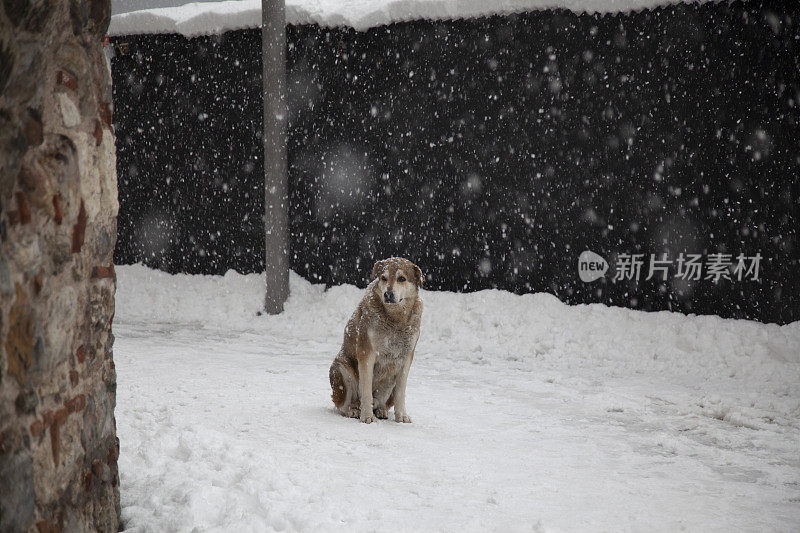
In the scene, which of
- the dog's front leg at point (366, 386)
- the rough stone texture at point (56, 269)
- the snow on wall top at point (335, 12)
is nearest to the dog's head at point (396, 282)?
the dog's front leg at point (366, 386)

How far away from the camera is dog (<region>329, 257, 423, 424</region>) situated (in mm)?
5250

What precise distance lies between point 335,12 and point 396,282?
22.3ft

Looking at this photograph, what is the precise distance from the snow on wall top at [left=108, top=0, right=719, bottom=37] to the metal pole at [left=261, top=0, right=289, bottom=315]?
31.2 inches

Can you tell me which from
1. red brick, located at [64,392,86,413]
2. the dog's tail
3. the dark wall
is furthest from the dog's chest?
the dark wall

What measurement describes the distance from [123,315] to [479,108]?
6773 mm

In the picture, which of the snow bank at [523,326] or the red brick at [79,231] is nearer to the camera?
the red brick at [79,231]

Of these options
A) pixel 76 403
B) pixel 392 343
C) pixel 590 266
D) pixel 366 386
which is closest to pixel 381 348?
pixel 392 343

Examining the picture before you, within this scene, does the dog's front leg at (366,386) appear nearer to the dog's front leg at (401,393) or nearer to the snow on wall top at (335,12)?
the dog's front leg at (401,393)

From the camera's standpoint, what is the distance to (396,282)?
5.25 meters

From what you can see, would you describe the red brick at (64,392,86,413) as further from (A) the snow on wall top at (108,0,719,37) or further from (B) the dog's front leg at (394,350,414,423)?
(A) the snow on wall top at (108,0,719,37)

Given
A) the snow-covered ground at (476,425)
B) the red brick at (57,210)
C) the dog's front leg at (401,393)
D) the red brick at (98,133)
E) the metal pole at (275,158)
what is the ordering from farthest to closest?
the metal pole at (275,158)
the dog's front leg at (401,393)
the snow-covered ground at (476,425)
the red brick at (98,133)
the red brick at (57,210)

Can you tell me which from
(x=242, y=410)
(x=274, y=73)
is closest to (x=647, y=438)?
(x=242, y=410)

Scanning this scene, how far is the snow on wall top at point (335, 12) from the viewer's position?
9.17 m

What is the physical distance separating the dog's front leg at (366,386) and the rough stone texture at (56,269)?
263 centimetres
